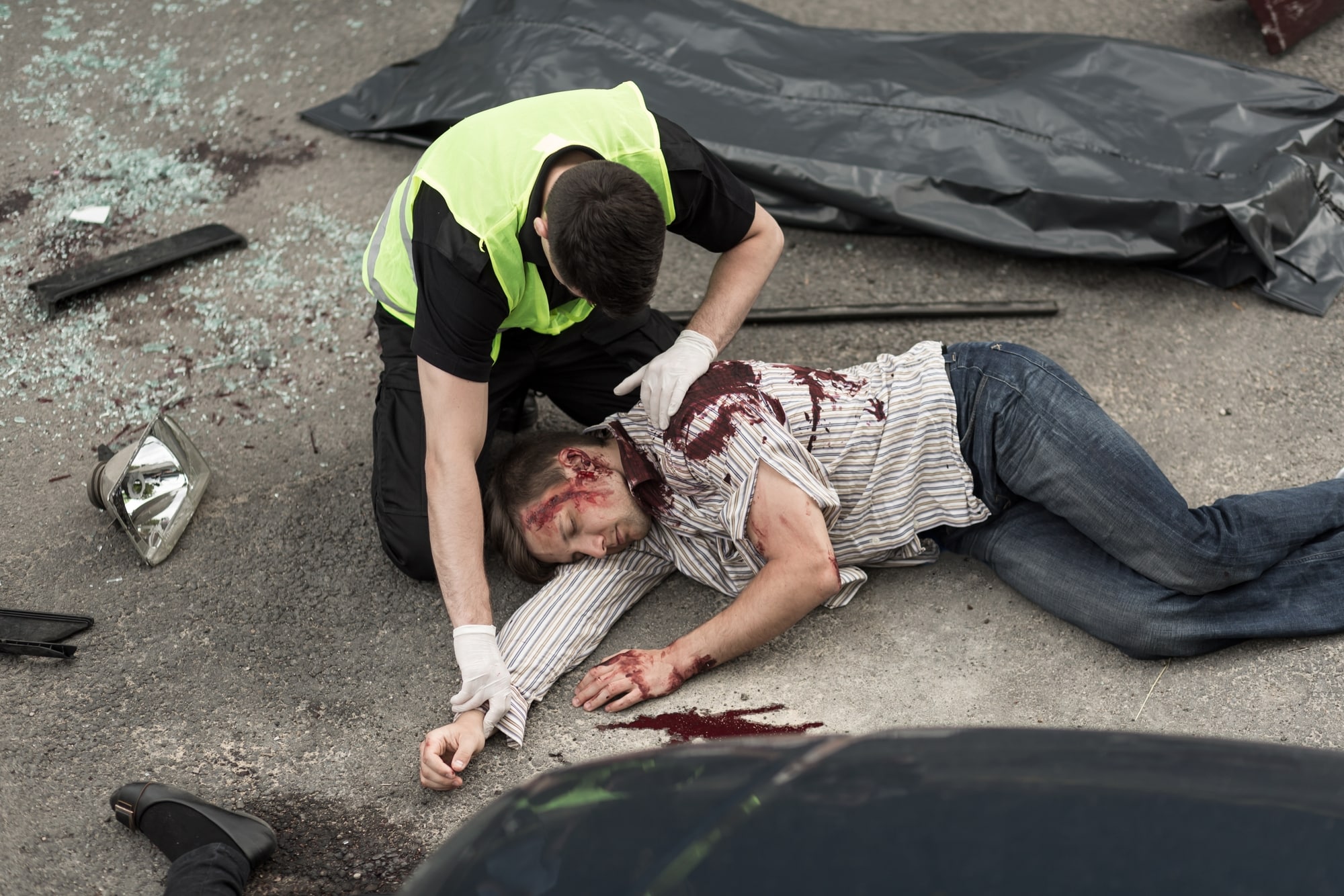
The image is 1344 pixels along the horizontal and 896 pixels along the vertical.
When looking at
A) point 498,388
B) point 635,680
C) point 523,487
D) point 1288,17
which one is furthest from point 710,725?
point 1288,17

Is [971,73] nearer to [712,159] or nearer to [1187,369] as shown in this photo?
[1187,369]

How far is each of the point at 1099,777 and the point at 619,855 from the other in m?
0.54

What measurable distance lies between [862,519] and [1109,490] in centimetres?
54

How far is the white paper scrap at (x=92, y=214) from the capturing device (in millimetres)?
3617

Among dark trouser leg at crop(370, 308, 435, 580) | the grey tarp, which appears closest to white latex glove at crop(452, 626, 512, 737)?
dark trouser leg at crop(370, 308, 435, 580)

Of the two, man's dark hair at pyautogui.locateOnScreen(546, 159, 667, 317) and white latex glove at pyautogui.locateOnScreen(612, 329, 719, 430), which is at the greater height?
man's dark hair at pyautogui.locateOnScreen(546, 159, 667, 317)

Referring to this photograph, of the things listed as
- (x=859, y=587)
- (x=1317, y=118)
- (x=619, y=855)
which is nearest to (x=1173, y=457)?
(x=859, y=587)

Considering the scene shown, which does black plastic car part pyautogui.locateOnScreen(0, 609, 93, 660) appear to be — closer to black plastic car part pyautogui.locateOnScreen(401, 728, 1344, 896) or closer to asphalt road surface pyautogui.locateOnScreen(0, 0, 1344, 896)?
asphalt road surface pyautogui.locateOnScreen(0, 0, 1344, 896)

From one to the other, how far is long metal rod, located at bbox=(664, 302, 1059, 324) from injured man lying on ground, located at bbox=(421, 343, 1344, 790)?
2.42 ft

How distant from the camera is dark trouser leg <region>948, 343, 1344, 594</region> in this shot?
2.30m

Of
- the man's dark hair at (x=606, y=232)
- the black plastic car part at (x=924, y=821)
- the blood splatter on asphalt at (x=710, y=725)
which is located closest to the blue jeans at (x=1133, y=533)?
the blood splatter on asphalt at (x=710, y=725)

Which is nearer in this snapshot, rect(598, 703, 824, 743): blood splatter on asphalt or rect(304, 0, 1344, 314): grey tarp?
rect(598, 703, 824, 743): blood splatter on asphalt

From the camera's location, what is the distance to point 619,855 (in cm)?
117

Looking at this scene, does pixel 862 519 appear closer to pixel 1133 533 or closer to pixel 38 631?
pixel 1133 533
